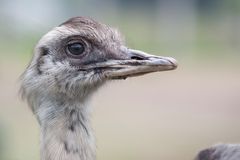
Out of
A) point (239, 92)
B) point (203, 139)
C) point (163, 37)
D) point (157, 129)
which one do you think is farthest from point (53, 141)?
point (163, 37)

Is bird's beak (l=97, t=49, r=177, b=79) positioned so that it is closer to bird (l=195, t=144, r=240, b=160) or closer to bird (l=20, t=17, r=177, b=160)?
bird (l=20, t=17, r=177, b=160)

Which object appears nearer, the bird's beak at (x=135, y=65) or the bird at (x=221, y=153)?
the bird's beak at (x=135, y=65)

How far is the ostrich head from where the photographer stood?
6883mm

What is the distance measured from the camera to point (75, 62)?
22.8ft

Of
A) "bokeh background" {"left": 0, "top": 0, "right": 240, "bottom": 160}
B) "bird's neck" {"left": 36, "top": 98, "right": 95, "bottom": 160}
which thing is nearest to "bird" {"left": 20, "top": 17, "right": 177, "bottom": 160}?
"bird's neck" {"left": 36, "top": 98, "right": 95, "bottom": 160}

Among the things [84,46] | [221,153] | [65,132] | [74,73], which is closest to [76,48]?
[84,46]

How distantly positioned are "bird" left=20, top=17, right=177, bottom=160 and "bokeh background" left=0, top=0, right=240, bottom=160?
194mm

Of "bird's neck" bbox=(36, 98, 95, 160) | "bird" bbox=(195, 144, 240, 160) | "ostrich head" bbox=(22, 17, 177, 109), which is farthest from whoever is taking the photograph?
"bird" bbox=(195, 144, 240, 160)

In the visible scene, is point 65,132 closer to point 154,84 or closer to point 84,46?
point 84,46

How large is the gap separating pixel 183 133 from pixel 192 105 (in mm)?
2390

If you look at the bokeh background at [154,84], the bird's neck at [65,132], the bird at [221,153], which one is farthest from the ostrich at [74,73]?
the bird at [221,153]

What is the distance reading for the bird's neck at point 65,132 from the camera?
6.71 metres

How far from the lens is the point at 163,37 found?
2812 cm

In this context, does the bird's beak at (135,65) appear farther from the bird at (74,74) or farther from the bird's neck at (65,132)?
the bird's neck at (65,132)
